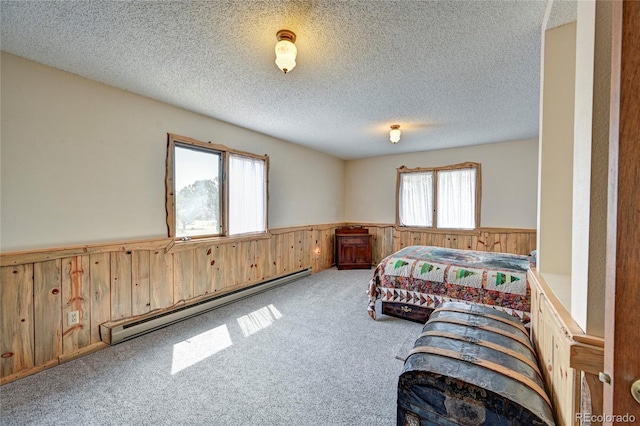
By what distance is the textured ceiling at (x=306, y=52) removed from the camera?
158 cm

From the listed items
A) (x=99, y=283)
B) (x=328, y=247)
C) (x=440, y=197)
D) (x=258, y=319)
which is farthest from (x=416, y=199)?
(x=99, y=283)

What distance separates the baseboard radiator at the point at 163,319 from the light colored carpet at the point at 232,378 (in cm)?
8

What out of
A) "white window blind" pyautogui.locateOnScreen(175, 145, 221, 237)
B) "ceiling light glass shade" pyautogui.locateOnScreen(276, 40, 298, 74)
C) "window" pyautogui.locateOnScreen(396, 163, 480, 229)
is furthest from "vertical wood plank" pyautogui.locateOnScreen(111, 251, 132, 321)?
"window" pyautogui.locateOnScreen(396, 163, 480, 229)

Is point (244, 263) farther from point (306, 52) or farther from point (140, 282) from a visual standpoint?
point (306, 52)

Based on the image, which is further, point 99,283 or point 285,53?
point 99,283

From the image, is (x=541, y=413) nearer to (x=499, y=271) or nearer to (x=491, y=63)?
(x=499, y=271)

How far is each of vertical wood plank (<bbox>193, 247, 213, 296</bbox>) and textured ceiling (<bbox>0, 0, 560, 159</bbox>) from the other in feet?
5.80

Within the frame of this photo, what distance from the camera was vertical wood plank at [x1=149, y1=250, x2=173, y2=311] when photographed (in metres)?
2.87

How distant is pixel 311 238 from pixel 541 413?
439cm

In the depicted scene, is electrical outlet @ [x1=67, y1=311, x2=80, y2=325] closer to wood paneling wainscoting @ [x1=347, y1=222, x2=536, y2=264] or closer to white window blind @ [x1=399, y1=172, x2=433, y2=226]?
wood paneling wainscoting @ [x1=347, y1=222, x2=536, y2=264]

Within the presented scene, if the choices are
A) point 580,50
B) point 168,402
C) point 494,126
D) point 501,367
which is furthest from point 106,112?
point 494,126

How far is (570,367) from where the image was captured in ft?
2.66

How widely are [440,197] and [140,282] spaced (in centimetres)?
509

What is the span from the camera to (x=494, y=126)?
151 inches
